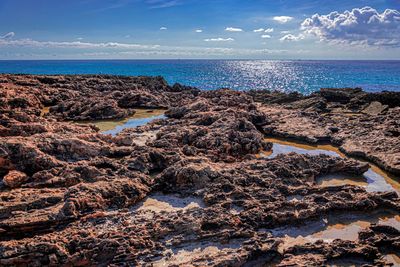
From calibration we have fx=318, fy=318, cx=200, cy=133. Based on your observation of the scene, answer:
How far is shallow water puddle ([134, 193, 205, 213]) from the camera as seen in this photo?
34.9ft

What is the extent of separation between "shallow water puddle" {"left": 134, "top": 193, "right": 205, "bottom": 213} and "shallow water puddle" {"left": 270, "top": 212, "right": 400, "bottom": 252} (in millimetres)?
2778

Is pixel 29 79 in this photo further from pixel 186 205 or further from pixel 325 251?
pixel 325 251

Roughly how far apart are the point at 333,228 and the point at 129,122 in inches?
679

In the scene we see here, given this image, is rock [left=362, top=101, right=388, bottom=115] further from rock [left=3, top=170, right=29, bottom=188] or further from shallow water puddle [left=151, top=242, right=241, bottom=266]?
rock [left=3, top=170, right=29, bottom=188]

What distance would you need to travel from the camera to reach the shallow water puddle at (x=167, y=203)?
10.6 metres

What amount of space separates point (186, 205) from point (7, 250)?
17.3ft

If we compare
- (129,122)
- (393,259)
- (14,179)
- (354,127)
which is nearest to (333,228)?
(393,259)

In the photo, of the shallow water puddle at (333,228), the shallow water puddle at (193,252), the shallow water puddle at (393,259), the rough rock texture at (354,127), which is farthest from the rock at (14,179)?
the rough rock texture at (354,127)

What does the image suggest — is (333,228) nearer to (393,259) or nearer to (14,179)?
(393,259)

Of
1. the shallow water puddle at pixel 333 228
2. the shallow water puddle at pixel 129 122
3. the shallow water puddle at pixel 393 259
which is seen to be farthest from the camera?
the shallow water puddle at pixel 129 122

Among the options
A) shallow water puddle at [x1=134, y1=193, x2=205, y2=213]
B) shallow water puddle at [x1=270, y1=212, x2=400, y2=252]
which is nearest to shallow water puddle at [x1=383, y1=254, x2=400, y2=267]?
shallow water puddle at [x1=270, y1=212, x2=400, y2=252]

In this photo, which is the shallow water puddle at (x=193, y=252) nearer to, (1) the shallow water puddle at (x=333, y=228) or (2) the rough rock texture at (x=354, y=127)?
(1) the shallow water puddle at (x=333, y=228)

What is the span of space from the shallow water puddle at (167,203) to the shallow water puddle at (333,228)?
278 centimetres

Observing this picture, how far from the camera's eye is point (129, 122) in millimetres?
23906
